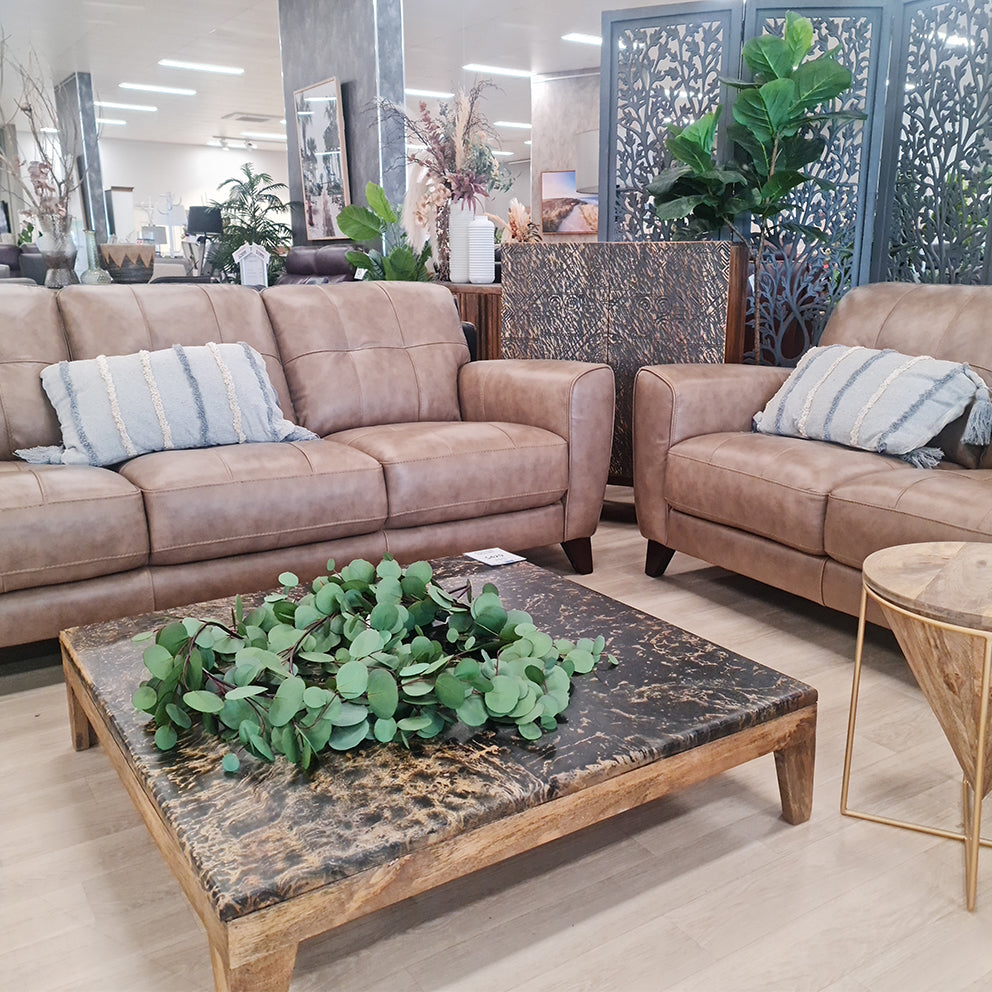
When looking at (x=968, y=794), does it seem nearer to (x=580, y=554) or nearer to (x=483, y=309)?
(x=580, y=554)

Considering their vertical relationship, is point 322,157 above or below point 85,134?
below

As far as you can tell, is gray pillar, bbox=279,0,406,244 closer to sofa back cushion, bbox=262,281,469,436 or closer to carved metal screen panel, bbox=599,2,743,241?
carved metal screen panel, bbox=599,2,743,241

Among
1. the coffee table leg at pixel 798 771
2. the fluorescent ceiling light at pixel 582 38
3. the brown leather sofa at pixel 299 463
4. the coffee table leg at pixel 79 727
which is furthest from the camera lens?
the fluorescent ceiling light at pixel 582 38

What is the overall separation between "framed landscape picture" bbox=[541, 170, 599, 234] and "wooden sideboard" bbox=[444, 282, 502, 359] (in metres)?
6.24

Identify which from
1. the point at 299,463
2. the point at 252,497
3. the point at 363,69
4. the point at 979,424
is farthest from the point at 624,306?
the point at 363,69

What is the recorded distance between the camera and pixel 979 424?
2.43 meters

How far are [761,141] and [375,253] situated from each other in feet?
7.36

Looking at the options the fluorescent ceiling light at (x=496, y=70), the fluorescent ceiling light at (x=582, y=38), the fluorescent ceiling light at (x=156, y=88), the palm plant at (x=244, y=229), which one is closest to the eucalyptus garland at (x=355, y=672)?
the palm plant at (x=244, y=229)

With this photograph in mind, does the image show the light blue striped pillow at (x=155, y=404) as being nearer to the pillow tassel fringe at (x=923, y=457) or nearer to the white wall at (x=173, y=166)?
the pillow tassel fringe at (x=923, y=457)

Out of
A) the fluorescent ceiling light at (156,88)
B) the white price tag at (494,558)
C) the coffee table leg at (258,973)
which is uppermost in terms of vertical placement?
the fluorescent ceiling light at (156,88)

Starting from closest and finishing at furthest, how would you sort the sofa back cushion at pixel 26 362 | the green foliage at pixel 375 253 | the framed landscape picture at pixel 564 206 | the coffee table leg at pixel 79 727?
the coffee table leg at pixel 79 727 < the sofa back cushion at pixel 26 362 < the green foliage at pixel 375 253 < the framed landscape picture at pixel 564 206

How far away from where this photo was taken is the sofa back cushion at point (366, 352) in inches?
118

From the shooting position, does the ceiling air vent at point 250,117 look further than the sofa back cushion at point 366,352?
Yes

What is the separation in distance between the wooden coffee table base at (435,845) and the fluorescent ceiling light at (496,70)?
8.84 meters
